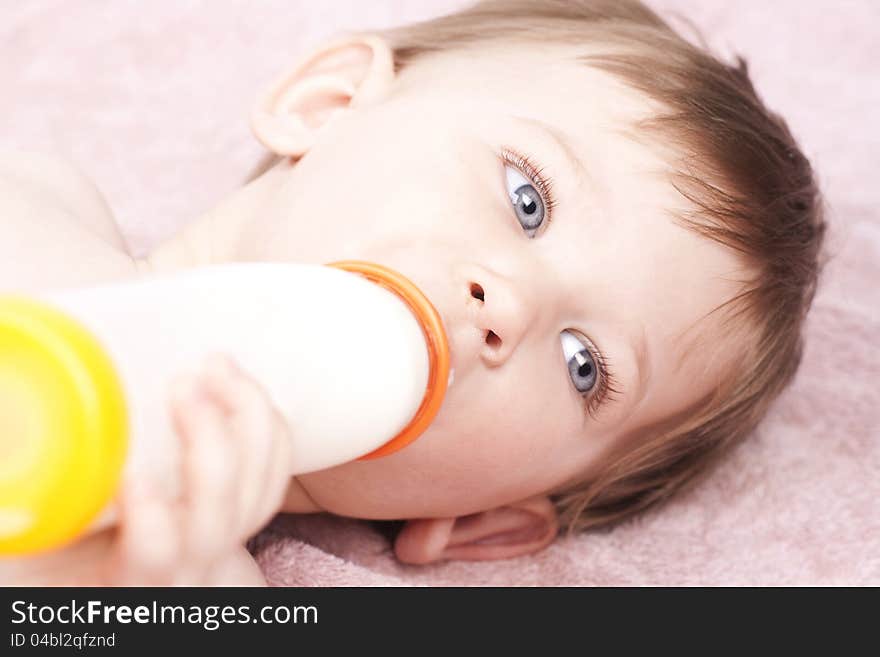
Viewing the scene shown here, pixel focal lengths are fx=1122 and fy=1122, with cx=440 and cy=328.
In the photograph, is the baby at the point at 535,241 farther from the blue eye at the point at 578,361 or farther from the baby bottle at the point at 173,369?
the baby bottle at the point at 173,369

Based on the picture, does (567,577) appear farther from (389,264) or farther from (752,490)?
(389,264)

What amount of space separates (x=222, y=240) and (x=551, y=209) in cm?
37

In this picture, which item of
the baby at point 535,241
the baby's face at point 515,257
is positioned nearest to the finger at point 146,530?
the baby at point 535,241

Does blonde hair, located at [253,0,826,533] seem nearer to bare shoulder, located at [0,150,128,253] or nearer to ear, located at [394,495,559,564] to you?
ear, located at [394,495,559,564]

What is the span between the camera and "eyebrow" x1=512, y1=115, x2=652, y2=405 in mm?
1074

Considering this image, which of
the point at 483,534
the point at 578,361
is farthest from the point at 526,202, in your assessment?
the point at 483,534

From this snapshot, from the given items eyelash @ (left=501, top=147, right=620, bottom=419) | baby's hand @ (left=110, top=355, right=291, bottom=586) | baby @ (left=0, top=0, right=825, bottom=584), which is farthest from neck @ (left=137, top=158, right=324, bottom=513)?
baby's hand @ (left=110, top=355, right=291, bottom=586)

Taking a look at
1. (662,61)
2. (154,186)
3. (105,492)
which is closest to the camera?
(105,492)

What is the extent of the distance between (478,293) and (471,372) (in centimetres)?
7

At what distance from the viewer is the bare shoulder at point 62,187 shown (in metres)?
1.20

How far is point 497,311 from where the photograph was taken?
0.94m

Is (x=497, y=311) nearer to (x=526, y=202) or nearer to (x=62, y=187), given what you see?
(x=526, y=202)
